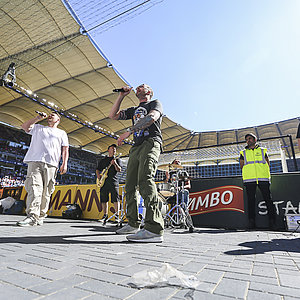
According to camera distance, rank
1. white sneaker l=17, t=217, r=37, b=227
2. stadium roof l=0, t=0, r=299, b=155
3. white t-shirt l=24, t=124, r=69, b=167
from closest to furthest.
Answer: white sneaker l=17, t=217, r=37, b=227 < white t-shirt l=24, t=124, r=69, b=167 < stadium roof l=0, t=0, r=299, b=155

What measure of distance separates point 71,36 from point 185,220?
47.3ft

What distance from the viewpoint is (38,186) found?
331 cm

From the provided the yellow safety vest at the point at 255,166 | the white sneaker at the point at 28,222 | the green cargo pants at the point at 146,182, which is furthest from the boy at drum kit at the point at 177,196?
the white sneaker at the point at 28,222

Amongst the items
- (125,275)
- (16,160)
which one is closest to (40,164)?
(125,275)

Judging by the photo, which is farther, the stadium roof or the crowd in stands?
the crowd in stands

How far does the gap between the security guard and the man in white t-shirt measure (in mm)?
3308

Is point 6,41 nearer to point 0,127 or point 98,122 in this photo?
point 98,122

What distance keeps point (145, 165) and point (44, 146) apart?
6.79 feet

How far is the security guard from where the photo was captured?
3.76 m

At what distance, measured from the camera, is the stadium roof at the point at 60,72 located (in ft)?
40.9

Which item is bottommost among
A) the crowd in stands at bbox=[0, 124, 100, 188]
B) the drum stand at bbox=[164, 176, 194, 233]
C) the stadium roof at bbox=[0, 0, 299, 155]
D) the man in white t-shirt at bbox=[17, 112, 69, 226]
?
the drum stand at bbox=[164, 176, 194, 233]

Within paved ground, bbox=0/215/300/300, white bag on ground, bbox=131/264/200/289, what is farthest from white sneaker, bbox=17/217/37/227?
white bag on ground, bbox=131/264/200/289

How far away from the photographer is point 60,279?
89 centimetres

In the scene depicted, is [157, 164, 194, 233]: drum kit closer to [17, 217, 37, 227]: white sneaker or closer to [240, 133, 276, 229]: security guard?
[240, 133, 276, 229]: security guard
